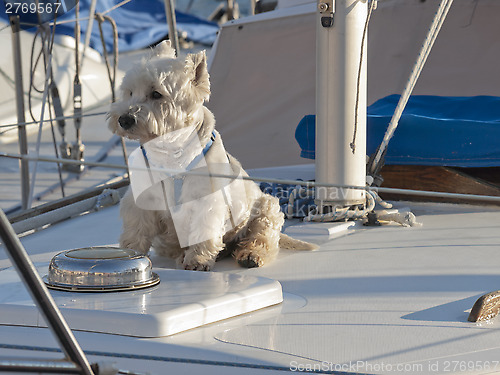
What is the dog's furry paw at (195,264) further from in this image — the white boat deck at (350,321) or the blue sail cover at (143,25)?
the blue sail cover at (143,25)

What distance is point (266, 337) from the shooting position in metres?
1.39

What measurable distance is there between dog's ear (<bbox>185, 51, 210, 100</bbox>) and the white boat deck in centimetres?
48

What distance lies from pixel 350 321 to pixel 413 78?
1.23m

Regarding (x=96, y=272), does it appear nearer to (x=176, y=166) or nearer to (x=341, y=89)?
(x=176, y=166)

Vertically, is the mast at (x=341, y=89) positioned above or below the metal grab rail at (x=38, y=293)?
above

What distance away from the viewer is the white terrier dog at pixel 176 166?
6.48 ft

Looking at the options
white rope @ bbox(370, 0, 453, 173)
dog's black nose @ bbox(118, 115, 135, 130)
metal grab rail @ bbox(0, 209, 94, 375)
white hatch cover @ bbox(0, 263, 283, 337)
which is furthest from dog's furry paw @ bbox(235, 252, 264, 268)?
metal grab rail @ bbox(0, 209, 94, 375)

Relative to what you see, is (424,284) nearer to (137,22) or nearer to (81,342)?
(81,342)

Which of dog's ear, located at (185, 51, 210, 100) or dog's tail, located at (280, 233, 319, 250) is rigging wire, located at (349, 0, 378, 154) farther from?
dog's ear, located at (185, 51, 210, 100)

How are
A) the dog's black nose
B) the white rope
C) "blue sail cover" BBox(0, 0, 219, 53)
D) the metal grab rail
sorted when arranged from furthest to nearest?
"blue sail cover" BBox(0, 0, 219, 53) → the white rope → the dog's black nose → the metal grab rail

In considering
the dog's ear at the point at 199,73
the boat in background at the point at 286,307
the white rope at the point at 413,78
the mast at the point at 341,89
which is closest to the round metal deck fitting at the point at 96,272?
the boat in background at the point at 286,307

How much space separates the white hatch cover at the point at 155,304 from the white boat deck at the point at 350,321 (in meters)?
0.02

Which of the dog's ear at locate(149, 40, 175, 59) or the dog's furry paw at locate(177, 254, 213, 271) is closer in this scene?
the dog's furry paw at locate(177, 254, 213, 271)

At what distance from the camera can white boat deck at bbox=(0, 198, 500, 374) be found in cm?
128
